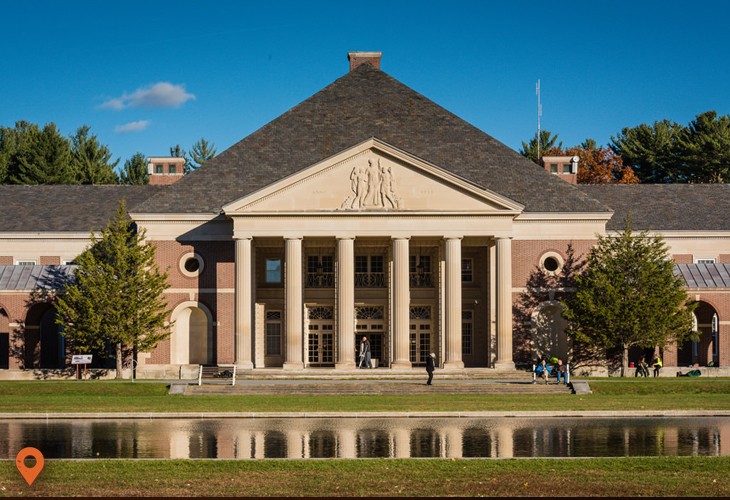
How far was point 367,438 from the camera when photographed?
25250 mm

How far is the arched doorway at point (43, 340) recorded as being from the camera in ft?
182

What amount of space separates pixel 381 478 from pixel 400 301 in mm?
31444

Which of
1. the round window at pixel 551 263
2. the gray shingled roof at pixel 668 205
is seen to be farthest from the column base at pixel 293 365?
the gray shingled roof at pixel 668 205

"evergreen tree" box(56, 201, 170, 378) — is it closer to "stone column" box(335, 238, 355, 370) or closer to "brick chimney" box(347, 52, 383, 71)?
"stone column" box(335, 238, 355, 370)

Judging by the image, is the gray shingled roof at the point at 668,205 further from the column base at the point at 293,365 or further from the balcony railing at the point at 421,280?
the column base at the point at 293,365

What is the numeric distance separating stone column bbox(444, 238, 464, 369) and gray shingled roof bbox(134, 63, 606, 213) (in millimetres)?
6323

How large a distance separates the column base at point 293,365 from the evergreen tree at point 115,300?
680cm

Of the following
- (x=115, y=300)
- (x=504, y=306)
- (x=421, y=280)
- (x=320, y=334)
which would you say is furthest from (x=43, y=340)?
(x=504, y=306)

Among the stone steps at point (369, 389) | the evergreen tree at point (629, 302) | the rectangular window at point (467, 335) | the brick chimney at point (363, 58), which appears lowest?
the stone steps at point (369, 389)

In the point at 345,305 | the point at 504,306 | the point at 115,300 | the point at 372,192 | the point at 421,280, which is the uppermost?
the point at 372,192

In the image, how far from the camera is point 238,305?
50.1m

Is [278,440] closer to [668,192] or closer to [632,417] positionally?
[632,417]

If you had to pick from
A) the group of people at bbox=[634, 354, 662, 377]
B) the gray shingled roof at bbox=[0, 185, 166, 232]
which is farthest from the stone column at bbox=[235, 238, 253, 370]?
the group of people at bbox=[634, 354, 662, 377]

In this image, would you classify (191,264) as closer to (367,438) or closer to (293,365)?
(293,365)
